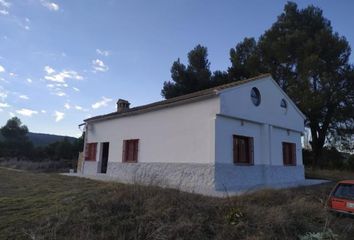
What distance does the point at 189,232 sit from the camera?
6496 mm

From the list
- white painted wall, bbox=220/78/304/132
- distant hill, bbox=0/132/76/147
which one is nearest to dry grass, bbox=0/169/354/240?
white painted wall, bbox=220/78/304/132

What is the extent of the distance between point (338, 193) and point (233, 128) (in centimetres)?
671

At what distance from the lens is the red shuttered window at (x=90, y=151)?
21.2 meters

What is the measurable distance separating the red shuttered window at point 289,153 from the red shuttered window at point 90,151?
41.3ft

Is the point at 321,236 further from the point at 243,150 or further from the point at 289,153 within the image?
the point at 289,153

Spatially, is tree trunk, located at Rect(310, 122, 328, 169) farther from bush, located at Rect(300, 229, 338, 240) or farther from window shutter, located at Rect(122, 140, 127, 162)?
bush, located at Rect(300, 229, 338, 240)

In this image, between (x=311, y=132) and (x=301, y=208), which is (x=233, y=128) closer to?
(x=301, y=208)

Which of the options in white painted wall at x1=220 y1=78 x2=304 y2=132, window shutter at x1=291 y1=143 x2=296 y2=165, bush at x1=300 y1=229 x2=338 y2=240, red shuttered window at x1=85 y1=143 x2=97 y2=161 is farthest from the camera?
red shuttered window at x1=85 y1=143 x2=97 y2=161

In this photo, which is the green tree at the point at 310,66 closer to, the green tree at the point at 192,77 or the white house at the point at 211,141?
the green tree at the point at 192,77

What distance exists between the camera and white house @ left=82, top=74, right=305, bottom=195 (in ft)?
45.8

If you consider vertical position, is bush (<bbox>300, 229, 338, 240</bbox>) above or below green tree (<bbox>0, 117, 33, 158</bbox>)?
below

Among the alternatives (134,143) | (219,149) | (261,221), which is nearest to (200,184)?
(219,149)

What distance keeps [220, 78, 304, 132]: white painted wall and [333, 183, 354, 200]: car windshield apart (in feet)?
20.2

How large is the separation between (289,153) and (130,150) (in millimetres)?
10173
